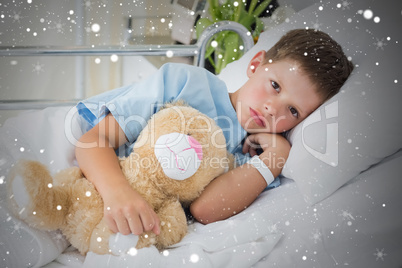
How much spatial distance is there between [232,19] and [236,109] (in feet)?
2.55

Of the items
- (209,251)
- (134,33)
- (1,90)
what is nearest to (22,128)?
(209,251)

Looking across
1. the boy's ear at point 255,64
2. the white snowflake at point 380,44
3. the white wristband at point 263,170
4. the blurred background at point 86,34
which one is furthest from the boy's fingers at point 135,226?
the blurred background at point 86,34

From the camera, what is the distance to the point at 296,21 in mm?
1024

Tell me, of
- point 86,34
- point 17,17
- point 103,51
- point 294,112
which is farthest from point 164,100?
point 86,34

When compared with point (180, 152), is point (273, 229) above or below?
below

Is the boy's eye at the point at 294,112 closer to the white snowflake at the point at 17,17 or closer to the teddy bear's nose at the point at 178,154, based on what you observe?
the teddy bear's nose at the point at 178,154

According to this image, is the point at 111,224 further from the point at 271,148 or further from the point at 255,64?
the point at 255,64

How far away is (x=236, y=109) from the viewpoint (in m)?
0.84

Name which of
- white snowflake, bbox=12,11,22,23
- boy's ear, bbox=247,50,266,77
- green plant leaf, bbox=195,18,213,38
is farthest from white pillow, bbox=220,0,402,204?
white snowflake, bbox=12,11,22,23

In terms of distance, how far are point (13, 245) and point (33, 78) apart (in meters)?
1.11

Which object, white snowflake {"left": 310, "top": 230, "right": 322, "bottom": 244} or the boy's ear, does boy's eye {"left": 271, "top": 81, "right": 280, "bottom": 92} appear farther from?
white snowflake {"left": 310, "top": 230, "right": 322, "bottom": 244}

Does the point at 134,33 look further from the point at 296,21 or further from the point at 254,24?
the point at 296,21

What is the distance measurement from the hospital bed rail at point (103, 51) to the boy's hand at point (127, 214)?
0.66 metres

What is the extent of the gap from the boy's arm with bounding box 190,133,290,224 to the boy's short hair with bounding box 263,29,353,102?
178 millimetres
